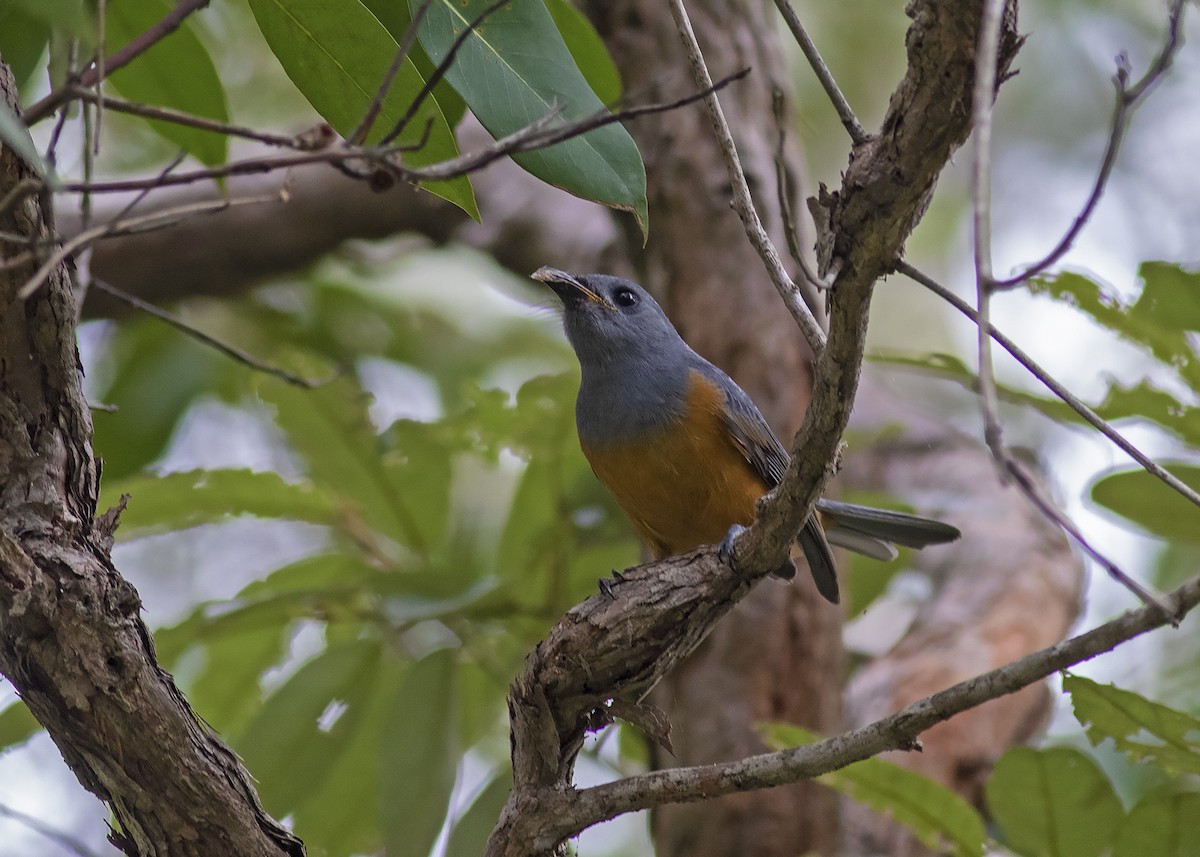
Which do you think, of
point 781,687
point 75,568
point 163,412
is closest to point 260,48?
point 163,412

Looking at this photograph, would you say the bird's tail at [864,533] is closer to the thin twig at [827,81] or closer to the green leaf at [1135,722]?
the green leaf at [1135,722]

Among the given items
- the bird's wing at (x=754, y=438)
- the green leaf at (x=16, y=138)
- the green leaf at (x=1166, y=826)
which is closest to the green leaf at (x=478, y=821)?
the bird's wing at (x=754, y=438)

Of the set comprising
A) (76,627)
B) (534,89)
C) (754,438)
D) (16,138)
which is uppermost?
(754,438)

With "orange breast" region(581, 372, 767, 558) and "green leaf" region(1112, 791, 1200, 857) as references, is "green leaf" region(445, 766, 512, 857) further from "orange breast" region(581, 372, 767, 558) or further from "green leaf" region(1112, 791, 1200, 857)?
"green leaf" region(1112, 791, 1200, 857)

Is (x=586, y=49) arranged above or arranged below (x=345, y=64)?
above

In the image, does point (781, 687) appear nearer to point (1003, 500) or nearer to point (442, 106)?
point (1003, 500)

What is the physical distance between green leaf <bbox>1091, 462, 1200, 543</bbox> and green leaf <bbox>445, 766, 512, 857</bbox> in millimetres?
1994

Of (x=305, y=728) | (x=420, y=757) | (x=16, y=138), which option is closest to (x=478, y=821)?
(x=420, y=757)

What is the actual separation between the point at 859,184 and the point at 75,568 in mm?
1432

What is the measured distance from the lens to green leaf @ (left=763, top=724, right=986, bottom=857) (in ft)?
10.2

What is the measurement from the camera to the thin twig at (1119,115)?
5.25ft

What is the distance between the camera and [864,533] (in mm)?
4055

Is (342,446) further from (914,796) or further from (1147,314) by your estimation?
(1147,314)

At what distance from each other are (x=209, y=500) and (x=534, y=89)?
8.06 ft
